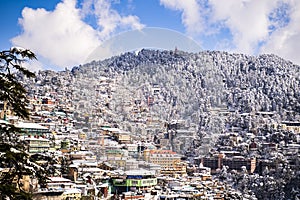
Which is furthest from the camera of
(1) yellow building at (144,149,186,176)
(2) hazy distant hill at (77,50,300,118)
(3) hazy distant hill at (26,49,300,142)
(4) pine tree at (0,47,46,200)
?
(2) hazy distant hill at (77,50,300,118)

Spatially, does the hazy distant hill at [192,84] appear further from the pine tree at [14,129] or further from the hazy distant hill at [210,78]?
the pine tree at [14,129]

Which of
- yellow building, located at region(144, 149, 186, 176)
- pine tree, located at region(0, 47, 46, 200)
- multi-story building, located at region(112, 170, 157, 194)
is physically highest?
pine tree, located at region(0, 47, 46, 200)

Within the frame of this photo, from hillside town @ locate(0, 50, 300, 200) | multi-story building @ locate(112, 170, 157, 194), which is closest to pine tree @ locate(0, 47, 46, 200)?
hillside town @ locate(0, 50, 300, 200)

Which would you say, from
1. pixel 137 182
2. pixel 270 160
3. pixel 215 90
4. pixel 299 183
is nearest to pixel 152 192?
pixel 137 182

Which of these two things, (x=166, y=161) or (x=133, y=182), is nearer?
(x=133, y=182)

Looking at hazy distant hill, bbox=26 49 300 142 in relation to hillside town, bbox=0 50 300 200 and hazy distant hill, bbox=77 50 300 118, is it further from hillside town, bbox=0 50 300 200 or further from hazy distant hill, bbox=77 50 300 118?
hillside town, bbox=0 50 300 200

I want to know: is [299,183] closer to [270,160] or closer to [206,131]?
[270,160]

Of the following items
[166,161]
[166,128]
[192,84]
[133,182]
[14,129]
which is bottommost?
[133,182]

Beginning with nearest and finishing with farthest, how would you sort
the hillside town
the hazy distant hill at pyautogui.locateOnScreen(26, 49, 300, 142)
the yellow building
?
the hillside town → the yellow building → the hazy distant hill at pyautogui.locateOnScreen(26, 49, 300, 142)

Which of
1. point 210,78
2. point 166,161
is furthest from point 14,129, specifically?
point 210,78

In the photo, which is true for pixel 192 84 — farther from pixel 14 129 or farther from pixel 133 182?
pixel 14 129
